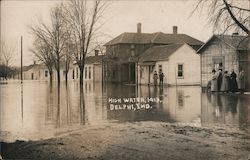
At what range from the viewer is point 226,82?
387cm

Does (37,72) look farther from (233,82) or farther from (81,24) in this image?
(233,82)

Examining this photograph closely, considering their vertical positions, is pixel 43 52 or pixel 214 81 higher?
pixel 43 52

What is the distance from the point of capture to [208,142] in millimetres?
3531

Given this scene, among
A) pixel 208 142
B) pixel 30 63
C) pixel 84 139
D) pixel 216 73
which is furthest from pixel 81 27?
pixel 208 142

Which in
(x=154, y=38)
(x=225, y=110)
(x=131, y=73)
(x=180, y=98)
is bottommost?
(x=225, y=110)

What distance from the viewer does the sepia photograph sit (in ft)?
11.8

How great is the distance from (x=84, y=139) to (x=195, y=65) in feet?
4.76

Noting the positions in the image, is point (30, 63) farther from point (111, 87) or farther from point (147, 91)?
point (147, 91)

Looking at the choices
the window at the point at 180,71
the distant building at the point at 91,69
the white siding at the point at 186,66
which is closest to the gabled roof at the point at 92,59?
the distant building at the point at 91,69

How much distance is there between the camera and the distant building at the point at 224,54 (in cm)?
358

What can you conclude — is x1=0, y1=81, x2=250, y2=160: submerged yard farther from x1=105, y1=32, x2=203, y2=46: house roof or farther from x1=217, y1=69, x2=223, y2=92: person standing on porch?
x1=105, y1=32, x2=203, y2=46: house roof

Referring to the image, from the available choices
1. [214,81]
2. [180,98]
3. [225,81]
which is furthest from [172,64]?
[225,81]

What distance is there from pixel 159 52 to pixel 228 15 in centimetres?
91

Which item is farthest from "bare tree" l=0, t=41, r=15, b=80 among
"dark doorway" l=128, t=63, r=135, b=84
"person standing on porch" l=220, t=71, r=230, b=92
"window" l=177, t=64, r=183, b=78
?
"person standing on porch" l=220, t=71, r=230, b=92
